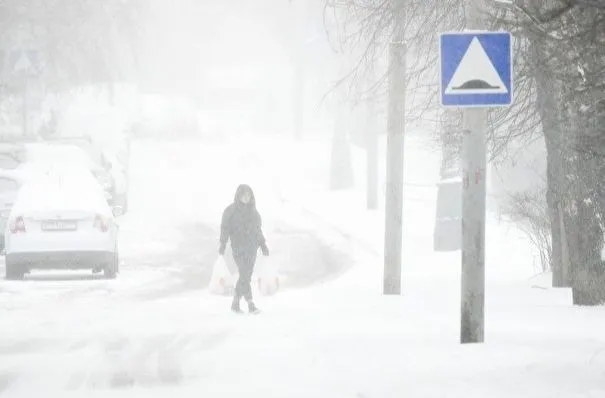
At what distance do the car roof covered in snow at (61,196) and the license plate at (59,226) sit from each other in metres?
0.21

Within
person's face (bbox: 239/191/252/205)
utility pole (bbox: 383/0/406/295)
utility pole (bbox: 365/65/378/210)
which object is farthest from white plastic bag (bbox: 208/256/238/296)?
utility pole (bbox: 365/65/378/210)

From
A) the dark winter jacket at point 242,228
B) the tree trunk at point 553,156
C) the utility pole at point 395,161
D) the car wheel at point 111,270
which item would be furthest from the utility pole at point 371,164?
the dark winter jacket at point 242,228

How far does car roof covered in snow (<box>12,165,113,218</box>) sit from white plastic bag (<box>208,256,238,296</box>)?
8.19ft

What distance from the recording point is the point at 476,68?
10.1m

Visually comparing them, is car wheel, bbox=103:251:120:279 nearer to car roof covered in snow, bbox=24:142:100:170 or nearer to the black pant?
the black pant

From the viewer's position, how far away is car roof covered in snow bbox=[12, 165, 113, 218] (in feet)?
66.3

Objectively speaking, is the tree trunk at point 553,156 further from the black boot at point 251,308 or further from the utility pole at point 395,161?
the black boot at point 251,308

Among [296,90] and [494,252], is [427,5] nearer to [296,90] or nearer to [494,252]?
[494,252]

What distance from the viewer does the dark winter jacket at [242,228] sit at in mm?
15969

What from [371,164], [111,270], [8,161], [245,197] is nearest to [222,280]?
[111,270]

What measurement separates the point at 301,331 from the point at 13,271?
26.6 ft

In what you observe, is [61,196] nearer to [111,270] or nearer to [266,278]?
[111,270]

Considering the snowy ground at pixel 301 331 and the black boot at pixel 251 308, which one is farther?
the black boot at pixel 251 308

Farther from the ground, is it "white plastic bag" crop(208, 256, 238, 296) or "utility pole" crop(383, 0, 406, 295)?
"utility pole" crop(383, 0, 406, 295)
